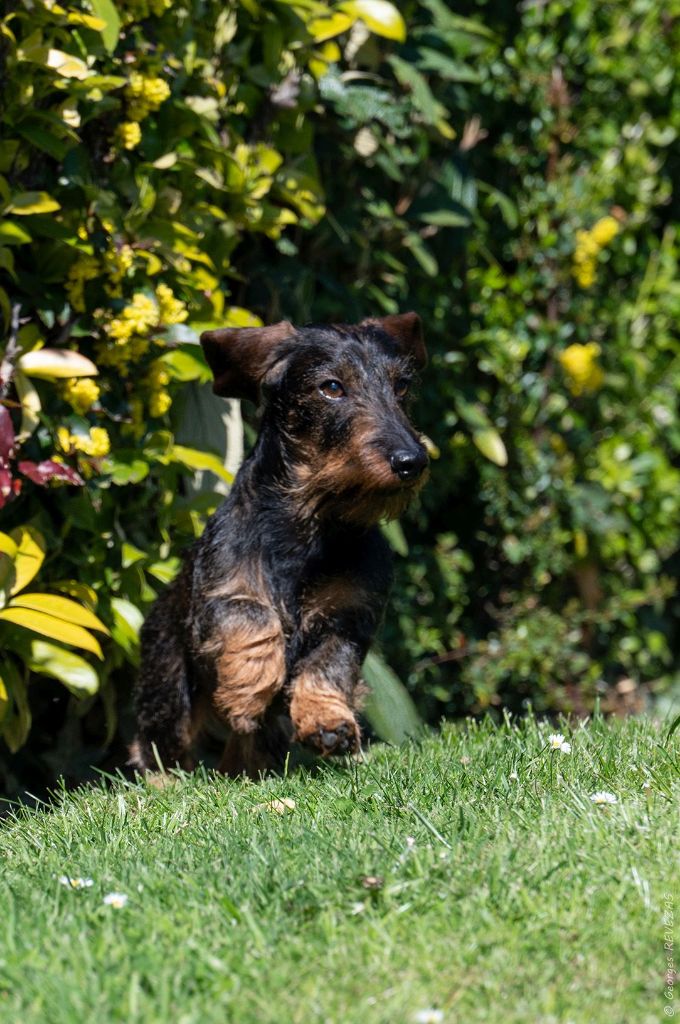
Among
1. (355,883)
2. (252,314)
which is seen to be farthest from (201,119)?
(355,883)

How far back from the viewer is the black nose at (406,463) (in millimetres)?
4250

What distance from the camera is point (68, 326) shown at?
498 cm

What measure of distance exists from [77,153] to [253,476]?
1.26 m

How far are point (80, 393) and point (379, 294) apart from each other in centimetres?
206

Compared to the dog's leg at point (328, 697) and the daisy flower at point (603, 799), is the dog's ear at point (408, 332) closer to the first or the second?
the dog's leg at point (328, 697)

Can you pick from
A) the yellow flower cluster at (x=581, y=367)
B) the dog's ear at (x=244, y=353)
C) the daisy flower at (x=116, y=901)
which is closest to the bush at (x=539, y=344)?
the yellow flower cluster at (x=581, y=367)

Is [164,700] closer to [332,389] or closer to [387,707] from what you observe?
[387,707]

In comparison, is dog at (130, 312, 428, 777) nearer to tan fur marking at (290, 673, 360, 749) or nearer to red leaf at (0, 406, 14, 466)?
tan fur marking at (290, 673, 360, 749)

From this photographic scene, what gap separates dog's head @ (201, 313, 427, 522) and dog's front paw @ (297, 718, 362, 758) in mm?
666

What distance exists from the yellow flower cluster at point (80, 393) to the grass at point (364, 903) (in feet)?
5.08

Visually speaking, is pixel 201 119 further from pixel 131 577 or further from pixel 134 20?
pixel 131 577

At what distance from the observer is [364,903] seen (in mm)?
2879

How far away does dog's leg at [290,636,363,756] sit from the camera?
416cm

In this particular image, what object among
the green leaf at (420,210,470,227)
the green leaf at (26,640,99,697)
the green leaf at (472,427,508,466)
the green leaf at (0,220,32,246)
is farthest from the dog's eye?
the green leaf at (472,427,508,466)
